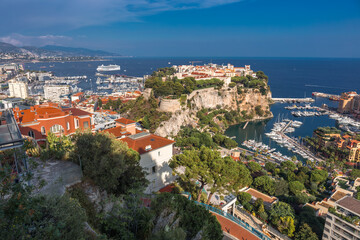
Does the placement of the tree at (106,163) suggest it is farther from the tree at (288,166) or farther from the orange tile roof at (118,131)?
the tree at (288,166)

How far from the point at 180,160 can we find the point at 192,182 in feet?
4.34

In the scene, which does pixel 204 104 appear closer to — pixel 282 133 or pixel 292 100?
pixel 282 133

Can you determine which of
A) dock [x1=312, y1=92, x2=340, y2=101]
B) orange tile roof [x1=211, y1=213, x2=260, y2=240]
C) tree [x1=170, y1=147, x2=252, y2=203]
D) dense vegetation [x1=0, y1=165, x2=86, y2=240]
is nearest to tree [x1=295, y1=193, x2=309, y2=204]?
tree [x1=170, y1=147, x2=252, y2=203]

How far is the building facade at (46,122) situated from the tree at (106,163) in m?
5.07

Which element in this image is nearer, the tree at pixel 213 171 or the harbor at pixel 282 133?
the tree at pixel 213 171

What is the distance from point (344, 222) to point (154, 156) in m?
9.00

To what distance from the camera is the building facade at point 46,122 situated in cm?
1080

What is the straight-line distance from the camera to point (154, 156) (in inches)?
456

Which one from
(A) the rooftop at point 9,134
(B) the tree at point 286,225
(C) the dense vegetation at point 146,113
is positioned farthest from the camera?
(C) the dense vegetation at point 146,113

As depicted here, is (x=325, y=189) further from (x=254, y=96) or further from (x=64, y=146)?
(x=254, y=96)

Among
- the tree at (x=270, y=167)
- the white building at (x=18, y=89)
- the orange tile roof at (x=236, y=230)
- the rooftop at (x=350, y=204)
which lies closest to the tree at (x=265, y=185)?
the tree at (x=270, y=167)

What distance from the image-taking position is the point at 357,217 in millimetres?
10070

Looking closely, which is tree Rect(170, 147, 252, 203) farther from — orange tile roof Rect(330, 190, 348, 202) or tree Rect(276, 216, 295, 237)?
orange tile roof Rect(330, 190, 348, 202)

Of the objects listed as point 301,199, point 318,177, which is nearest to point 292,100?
point 318,177
